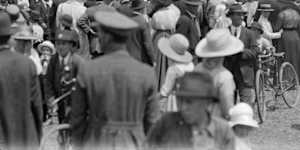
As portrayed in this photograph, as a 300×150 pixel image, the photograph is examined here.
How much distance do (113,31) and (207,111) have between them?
979 millimetres

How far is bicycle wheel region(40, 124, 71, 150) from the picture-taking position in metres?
8.14

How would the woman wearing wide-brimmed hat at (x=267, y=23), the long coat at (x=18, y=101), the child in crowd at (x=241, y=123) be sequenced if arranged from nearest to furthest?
the long coat at (x=18, y=101) < the child in crowd at (x=241, y=123) < the woman wearing wide-brimmed hat at (x=267, y=23)

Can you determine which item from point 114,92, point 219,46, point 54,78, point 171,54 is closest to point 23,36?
point 54,78

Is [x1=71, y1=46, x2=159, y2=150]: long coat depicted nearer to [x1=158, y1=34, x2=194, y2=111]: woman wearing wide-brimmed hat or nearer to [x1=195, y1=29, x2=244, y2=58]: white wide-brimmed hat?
[x1=195, y1=29, x2=244, y2=58]: white wide-brimmed hat

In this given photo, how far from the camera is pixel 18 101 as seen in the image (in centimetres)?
736

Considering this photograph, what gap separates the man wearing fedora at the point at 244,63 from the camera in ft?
38.3

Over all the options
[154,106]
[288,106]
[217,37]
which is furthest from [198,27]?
[154,106]

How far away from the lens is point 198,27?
14500 mm

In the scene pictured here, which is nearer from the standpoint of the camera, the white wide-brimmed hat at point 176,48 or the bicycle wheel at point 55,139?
the bicycle wheel at point 55,139

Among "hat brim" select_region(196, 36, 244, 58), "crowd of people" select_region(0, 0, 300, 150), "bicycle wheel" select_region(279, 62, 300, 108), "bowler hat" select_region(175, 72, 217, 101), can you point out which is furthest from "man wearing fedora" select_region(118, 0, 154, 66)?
"bowler hat" select_region(175, 72, 217, 101)

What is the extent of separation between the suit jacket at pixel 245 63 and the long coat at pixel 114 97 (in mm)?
5531

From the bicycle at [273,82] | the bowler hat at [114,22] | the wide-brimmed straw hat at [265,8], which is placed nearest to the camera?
the bowler hat at [114,22]

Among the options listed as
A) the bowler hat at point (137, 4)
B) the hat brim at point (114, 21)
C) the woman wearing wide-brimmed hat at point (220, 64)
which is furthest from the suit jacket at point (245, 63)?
the hat brim at point (114, 21)

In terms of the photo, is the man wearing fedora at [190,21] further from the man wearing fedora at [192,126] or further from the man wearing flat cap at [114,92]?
the man wearing fedora at [192,126]
